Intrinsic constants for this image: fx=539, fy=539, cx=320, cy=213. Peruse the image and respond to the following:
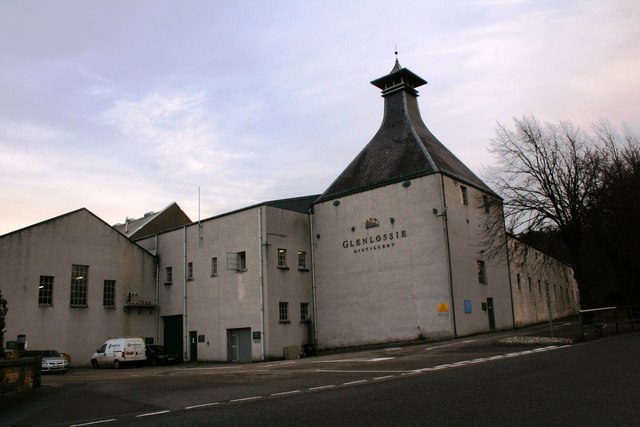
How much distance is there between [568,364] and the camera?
13086 millimetres

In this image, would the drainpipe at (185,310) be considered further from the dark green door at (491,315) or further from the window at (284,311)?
the dark green door at (491,315)

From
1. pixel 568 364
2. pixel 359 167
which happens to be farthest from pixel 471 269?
pixel 568 364

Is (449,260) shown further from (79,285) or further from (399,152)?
(79,285)

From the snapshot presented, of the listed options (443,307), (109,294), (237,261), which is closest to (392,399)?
(443,307)

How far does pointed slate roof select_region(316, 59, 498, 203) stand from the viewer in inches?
1330

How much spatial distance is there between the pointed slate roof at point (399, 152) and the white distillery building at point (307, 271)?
0.11m

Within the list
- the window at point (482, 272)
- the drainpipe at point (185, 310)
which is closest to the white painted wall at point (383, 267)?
the window at point (482, 272)

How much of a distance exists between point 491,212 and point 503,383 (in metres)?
27.2

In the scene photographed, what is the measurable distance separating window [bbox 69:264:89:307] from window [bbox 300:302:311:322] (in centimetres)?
1462

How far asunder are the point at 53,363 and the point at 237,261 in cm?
1201

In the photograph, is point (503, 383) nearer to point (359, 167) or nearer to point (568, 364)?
point (568, 364)

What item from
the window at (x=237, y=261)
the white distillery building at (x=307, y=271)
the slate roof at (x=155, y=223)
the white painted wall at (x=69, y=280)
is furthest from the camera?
the slate roof at (x=155, y=223)

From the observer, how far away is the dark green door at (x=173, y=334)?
127 ft

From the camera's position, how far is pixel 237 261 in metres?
35.3
